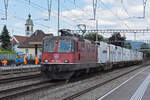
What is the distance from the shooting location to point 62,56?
17.4m


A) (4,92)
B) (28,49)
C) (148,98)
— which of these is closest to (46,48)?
(4,92)

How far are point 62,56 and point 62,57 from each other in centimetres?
7

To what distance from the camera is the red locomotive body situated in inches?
667

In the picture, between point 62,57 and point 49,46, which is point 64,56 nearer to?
point 62,57

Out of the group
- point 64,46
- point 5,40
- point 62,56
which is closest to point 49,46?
point 64,46

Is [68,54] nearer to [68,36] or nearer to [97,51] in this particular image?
[68,36]

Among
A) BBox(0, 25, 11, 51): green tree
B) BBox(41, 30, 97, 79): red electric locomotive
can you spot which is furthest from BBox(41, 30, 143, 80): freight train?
BBox(0, 25, 11, 51): green tree

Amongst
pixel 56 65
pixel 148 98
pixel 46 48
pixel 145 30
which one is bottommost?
pixel 148 98

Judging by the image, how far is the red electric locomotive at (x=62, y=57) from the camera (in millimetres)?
16969

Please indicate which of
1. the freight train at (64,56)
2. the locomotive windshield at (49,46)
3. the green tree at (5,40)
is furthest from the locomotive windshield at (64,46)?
the green tree at (5,40)

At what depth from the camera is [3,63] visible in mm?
30500

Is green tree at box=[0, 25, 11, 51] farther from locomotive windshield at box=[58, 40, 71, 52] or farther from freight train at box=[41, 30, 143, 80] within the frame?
locomotive windshield at box=[58, 40, 71, 52]

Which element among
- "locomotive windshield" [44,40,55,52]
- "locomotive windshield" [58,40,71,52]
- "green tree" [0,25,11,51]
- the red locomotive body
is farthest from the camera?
"green tree" [0,25,11,51]

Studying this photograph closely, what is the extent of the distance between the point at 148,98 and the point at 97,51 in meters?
12.6
